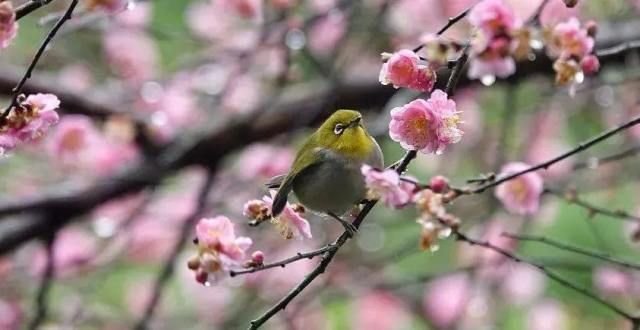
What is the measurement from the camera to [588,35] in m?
1.05

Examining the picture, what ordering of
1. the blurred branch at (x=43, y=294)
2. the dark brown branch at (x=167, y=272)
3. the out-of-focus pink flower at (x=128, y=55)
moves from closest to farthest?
the blurred branch at (x=43, y=294)
the dark brown branch at (x=167, y=272)
the out-of-focus pink flower at (x=128, y=55)

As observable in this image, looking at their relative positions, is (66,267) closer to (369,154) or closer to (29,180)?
(29,180)

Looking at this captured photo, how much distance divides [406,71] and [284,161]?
154 cm

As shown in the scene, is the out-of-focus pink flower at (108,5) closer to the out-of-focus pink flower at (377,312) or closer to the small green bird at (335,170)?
the small green bird at (335,170)

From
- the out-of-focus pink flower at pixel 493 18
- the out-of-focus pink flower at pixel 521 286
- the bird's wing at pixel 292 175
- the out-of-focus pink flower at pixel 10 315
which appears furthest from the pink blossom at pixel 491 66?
the out-of-focus pink flower at pixel 521 286

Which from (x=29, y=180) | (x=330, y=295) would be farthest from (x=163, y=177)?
(x=29, y=180)

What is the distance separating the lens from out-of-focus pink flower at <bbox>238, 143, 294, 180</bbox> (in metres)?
2.37

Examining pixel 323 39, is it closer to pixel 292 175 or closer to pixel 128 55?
pixel 128 55

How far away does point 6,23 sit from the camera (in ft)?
2.93

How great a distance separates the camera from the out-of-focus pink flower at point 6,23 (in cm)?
88

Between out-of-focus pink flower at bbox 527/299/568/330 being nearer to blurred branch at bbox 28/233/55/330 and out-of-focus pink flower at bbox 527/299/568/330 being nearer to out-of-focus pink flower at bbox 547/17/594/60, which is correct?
blurred branch at bbox 28/233/55/330

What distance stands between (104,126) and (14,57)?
0.99 metres

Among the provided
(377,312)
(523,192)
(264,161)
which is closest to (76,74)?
(264,161)

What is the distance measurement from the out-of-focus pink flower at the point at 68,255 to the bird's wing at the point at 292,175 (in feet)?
5.33
